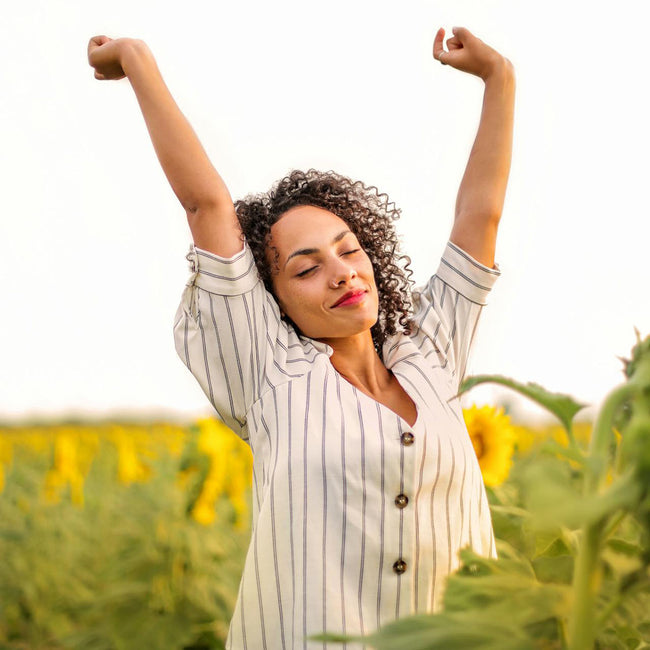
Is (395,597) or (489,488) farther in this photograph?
(489,488)

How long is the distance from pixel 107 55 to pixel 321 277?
1.64ft

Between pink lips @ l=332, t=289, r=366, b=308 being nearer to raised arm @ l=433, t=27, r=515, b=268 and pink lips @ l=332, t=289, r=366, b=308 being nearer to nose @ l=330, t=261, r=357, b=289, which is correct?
nose @ l=330, t=261, r=357, b=289

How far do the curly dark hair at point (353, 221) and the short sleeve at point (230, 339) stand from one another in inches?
5.6

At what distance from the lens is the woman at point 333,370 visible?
1216 millimetres

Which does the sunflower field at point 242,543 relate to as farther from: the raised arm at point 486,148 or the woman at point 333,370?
the raised arm at point 486,148

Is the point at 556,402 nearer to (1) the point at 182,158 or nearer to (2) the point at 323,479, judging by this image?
(2) the point at 323,479

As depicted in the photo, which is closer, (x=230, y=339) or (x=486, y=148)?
(x=230, y=339)

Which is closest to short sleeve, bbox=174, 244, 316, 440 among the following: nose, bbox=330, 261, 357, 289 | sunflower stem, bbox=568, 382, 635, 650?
nose, bbox=330, 261, 357, 289

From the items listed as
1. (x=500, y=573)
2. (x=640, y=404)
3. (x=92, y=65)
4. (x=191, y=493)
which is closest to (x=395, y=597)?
(x=500, y=573)

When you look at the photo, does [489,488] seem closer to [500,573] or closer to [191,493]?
[500,573]

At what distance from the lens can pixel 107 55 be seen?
1438 millimetres

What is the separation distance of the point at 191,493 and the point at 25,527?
134cm

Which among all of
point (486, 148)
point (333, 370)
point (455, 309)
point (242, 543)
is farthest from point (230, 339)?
point (242, 543)

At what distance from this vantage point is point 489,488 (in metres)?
1.65
